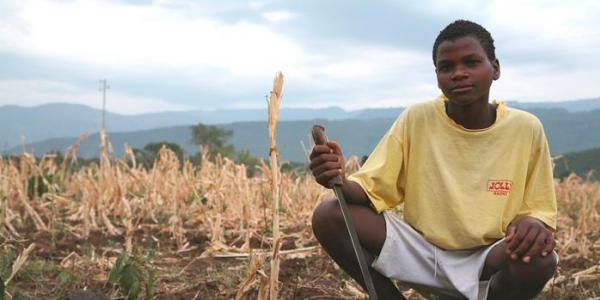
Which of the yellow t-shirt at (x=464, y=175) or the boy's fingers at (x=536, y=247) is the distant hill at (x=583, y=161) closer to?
the yellow t-shirt at (x=464, y=175)

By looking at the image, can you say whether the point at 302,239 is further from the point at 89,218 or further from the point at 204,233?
the point at 89,218

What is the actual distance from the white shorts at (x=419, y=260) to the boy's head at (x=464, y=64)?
1.67 feet

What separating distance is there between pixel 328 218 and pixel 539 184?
76cm

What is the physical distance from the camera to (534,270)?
2.28 m

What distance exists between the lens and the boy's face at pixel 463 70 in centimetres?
241

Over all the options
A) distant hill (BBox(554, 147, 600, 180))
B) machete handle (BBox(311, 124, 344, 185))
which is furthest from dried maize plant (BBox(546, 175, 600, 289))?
distant hill (BBox(554, 147, 600, 180))

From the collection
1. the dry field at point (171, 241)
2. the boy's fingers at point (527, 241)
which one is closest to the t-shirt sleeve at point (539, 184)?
the boy's fingers at point (527, 241)

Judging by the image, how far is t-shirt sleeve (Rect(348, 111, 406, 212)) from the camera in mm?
2496

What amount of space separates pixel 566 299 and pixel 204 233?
8.28 feet

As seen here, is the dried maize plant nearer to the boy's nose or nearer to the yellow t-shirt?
the yellow t-shirt

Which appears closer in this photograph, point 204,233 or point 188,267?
point 188,267

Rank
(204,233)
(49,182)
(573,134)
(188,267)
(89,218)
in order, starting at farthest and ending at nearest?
(573,134), (49,182), (89,218), (204,233), (188,267)

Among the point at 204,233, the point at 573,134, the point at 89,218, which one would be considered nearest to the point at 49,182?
the point at 89,218

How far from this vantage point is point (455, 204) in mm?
2438
